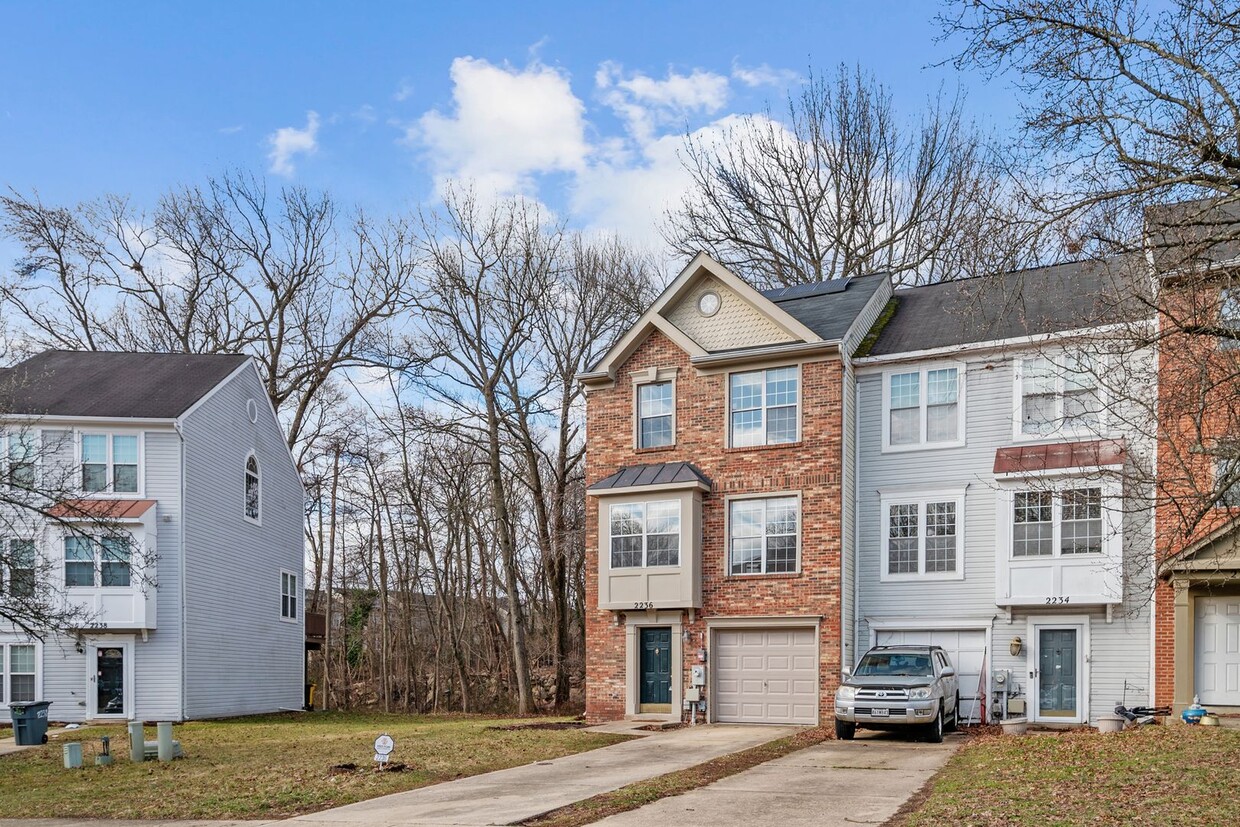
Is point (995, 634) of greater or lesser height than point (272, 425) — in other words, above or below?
below

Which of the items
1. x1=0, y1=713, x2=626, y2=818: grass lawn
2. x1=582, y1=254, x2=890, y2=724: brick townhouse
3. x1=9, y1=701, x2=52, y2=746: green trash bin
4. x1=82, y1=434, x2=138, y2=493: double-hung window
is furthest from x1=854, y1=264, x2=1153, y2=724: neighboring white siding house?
x1=82, y1=434, x2=138, y2=493: double-hung window

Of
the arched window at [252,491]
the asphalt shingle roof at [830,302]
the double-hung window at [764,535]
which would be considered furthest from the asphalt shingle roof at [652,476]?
the arched window at [252,491]

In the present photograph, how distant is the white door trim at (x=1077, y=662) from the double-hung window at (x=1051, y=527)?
1.22 m

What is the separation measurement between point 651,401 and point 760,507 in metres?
3.42

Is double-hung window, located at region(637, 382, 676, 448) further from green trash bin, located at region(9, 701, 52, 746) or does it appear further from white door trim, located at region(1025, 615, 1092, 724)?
green trash bin, located at region(9, 701, 52, 746)

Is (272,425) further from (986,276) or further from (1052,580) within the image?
(986,276)

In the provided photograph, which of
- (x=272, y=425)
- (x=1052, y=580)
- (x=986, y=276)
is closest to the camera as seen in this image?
(x=986, y=276)

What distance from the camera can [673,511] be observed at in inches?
942

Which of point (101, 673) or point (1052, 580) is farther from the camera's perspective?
point (101, 673)

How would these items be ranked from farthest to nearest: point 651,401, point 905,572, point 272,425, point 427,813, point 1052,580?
point 272,425, point 651,401, point 905,572, point 1052,580, point 427,813

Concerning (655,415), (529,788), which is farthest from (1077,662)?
(529,788)

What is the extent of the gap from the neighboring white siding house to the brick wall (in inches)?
36.9

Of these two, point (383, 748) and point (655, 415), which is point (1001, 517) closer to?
point (655, 415)

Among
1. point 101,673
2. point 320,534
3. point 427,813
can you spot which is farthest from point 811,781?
point 320,534
